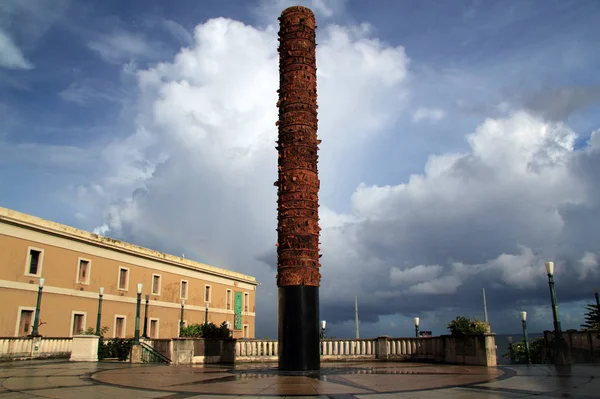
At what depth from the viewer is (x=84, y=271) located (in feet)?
128

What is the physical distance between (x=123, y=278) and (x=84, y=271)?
4.55m

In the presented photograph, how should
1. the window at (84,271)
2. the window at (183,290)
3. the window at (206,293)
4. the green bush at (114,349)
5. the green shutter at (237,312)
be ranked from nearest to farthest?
the green bush at (114,349), the window at (84,271), the window at (183,290), the window at (206,293), the green shutter at (237,312)

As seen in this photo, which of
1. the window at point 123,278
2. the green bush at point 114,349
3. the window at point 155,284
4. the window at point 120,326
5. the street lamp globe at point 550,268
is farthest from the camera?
the window at point 155,284

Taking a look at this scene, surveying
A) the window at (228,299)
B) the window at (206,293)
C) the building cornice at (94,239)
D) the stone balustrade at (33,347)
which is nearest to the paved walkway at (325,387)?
the stone balustrade at (33,347)

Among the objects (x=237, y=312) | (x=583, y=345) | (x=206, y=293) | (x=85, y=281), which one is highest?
(x=206, y=293)

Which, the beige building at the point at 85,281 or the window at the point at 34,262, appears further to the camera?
the window at the point at 34,262

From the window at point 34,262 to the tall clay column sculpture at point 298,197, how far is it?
23204 millimetres

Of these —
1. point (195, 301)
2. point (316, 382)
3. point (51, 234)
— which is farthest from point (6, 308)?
point (316, 382)

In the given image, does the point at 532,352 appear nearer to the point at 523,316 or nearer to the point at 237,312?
the point at 523,316

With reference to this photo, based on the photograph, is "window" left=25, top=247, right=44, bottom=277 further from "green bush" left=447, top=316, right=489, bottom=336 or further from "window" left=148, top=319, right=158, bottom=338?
"green bush" left=447, top=316, right=489, bottom=336

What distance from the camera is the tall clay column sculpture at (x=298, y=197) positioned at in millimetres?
17734

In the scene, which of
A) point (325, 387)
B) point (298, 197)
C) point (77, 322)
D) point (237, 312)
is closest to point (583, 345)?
point (298, 197)

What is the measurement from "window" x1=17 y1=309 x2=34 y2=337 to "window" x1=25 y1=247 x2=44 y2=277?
8.33ft

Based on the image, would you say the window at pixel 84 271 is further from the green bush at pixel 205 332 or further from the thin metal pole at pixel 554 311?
the thin metal pole at pixel 554 311
